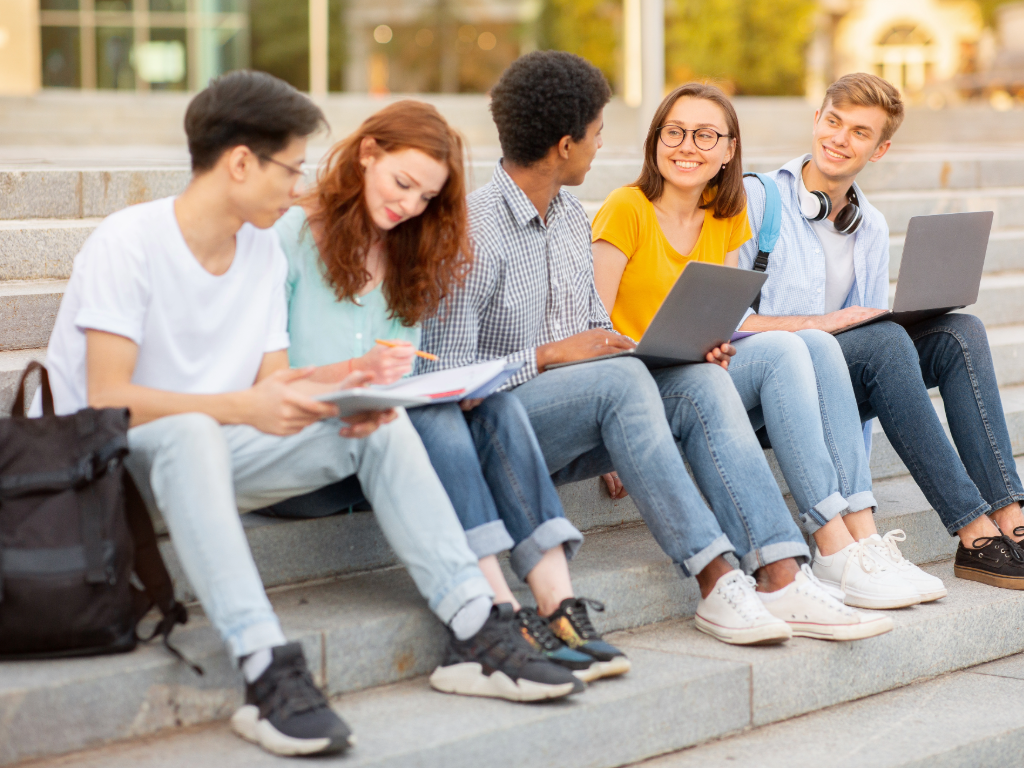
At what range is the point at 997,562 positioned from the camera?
11.2 ft

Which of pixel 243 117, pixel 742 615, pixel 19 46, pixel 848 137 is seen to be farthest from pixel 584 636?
pixel 19 46

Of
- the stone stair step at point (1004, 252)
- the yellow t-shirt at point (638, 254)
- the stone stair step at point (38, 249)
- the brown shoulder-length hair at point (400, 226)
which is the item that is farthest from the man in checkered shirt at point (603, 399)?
the stone stair step at point (1004, 252)

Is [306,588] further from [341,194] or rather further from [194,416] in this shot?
[341,194]

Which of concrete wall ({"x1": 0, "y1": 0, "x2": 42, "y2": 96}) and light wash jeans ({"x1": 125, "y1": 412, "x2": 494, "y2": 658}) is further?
concrete wall ({"x1": 0, "y1": 0, "x2": 42, "y2": 96})

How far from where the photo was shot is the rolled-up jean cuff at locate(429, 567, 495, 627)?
239 centimetres

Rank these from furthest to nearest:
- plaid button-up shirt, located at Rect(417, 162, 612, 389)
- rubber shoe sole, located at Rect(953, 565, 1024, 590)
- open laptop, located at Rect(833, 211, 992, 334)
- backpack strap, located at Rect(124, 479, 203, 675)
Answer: rubber shoe sole, located at Rect(953, 565, 1024, 590), open laptop, located at Rect(833, 211, 992, 334), plaid button-up shirt, located at Rect(417, 162, 612, 389), backpack strap, located at Rect(124, 479, 203, 675)

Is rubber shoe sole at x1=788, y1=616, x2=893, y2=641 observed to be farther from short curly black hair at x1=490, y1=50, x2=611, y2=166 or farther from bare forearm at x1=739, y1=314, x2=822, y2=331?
short curly black hair at x1=490, y1=50, x2=611, y2=166

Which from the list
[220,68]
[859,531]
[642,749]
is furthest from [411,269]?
[220,68]

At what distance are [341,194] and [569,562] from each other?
3.69 feet

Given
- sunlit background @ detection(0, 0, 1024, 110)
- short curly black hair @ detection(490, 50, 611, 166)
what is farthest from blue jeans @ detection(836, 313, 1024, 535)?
sunlit background @ detection(0, 0, 1024, 110)

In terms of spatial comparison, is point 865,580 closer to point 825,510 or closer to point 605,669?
point 825,510

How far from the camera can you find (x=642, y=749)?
2.53m

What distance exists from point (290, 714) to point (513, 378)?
108cm

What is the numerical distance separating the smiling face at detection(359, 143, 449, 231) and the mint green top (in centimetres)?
20
